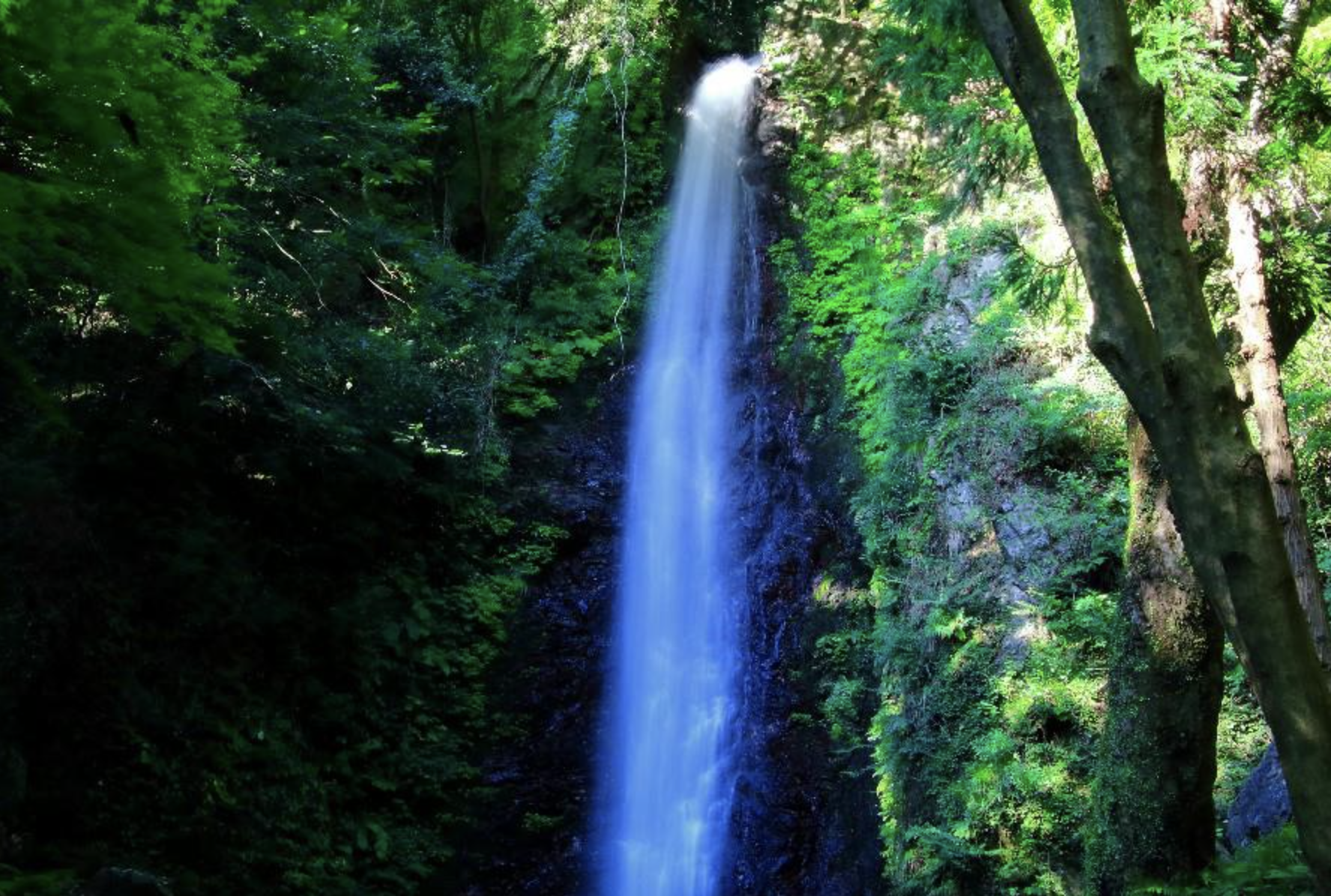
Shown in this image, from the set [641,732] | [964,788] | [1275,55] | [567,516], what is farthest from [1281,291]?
[567,516]

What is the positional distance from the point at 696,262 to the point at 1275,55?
9524 millimetres

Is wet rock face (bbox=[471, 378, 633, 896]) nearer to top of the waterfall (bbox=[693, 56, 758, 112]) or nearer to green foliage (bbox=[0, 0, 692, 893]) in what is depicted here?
green foliage (bbox=[0, 0, 692, 893])

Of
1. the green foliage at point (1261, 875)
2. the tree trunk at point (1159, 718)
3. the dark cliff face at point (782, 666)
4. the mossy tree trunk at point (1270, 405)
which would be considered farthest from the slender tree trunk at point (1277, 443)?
the dark cliff face at point (782, 666)

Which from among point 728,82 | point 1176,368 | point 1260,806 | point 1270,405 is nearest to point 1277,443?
point 1270,405

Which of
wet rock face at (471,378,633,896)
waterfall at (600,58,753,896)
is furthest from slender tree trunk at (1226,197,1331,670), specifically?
wet rock face at (471,378,633,896)

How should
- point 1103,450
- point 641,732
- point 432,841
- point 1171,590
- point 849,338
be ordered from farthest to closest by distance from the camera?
point 849,338
point 641,732
point 432,841
point 1103,450
point 1171,590

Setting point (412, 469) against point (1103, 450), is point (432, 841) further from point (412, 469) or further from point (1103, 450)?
point (1103, 450)

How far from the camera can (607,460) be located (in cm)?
1238

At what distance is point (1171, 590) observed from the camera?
4.51 metres

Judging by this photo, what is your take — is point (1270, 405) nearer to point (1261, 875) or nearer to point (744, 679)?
point (1261, 875)

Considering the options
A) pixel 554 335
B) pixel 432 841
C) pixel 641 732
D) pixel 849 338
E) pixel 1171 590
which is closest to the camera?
pixel 1171 590

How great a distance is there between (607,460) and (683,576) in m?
2.06

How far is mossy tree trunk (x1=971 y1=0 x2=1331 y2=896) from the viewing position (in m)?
2.41

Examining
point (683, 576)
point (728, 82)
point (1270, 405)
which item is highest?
point (728, 82)
